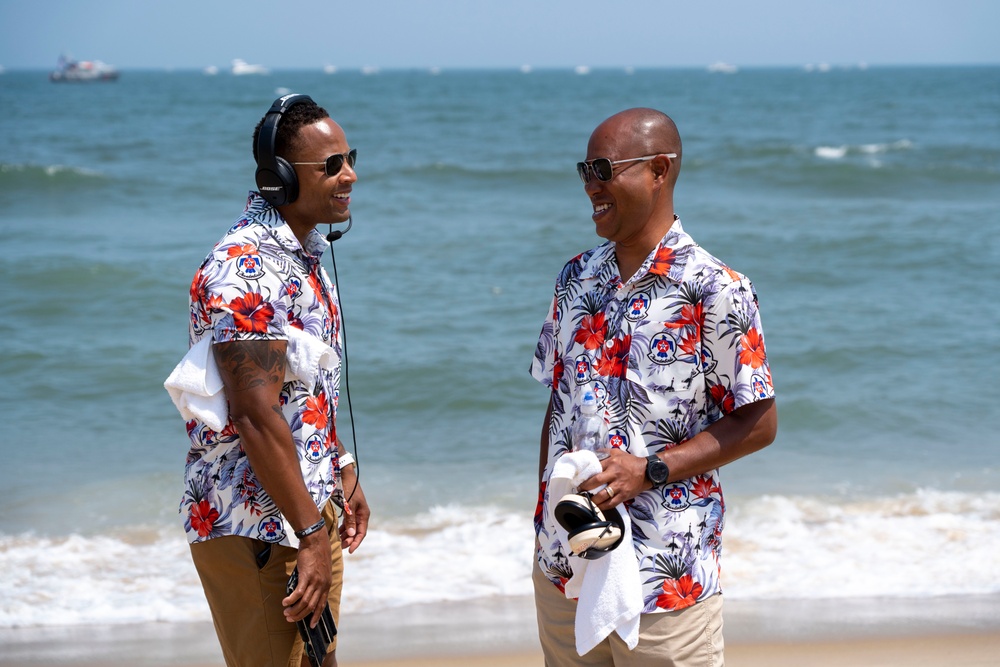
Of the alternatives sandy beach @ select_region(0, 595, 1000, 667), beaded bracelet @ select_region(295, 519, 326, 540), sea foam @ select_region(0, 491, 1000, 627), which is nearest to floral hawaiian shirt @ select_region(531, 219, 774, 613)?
beaded bracelet @ select_region(295, 519, 326, 540)

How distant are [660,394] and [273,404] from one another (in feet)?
2.81

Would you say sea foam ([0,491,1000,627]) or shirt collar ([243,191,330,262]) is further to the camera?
sea foam ([0,491,1000,627])

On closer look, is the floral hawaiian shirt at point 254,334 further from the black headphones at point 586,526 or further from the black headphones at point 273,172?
the black headphones at point 586,526

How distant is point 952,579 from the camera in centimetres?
461

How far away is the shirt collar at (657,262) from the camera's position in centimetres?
225

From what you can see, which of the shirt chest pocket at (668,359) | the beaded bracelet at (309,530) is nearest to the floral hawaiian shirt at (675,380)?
the shirt chest pocket at (668,359)

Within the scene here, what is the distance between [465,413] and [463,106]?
4467 cm

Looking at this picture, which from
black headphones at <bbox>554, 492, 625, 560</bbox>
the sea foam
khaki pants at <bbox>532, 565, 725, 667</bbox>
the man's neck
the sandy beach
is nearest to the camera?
black headphones at <bbox>554, 492, 625, 560</bbox>

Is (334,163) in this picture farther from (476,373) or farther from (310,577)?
(476,373)

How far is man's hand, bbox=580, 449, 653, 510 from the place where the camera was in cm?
215

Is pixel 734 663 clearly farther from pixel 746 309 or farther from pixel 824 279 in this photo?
pixel 824 279

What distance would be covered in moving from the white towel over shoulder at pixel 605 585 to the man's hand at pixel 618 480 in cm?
2

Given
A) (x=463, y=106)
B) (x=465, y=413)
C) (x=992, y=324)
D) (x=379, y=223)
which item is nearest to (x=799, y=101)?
(x=463, y=106)

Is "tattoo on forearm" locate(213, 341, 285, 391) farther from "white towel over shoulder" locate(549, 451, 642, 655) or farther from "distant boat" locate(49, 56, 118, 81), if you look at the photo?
"distant boat" locate(49, 56, 118, 81)
